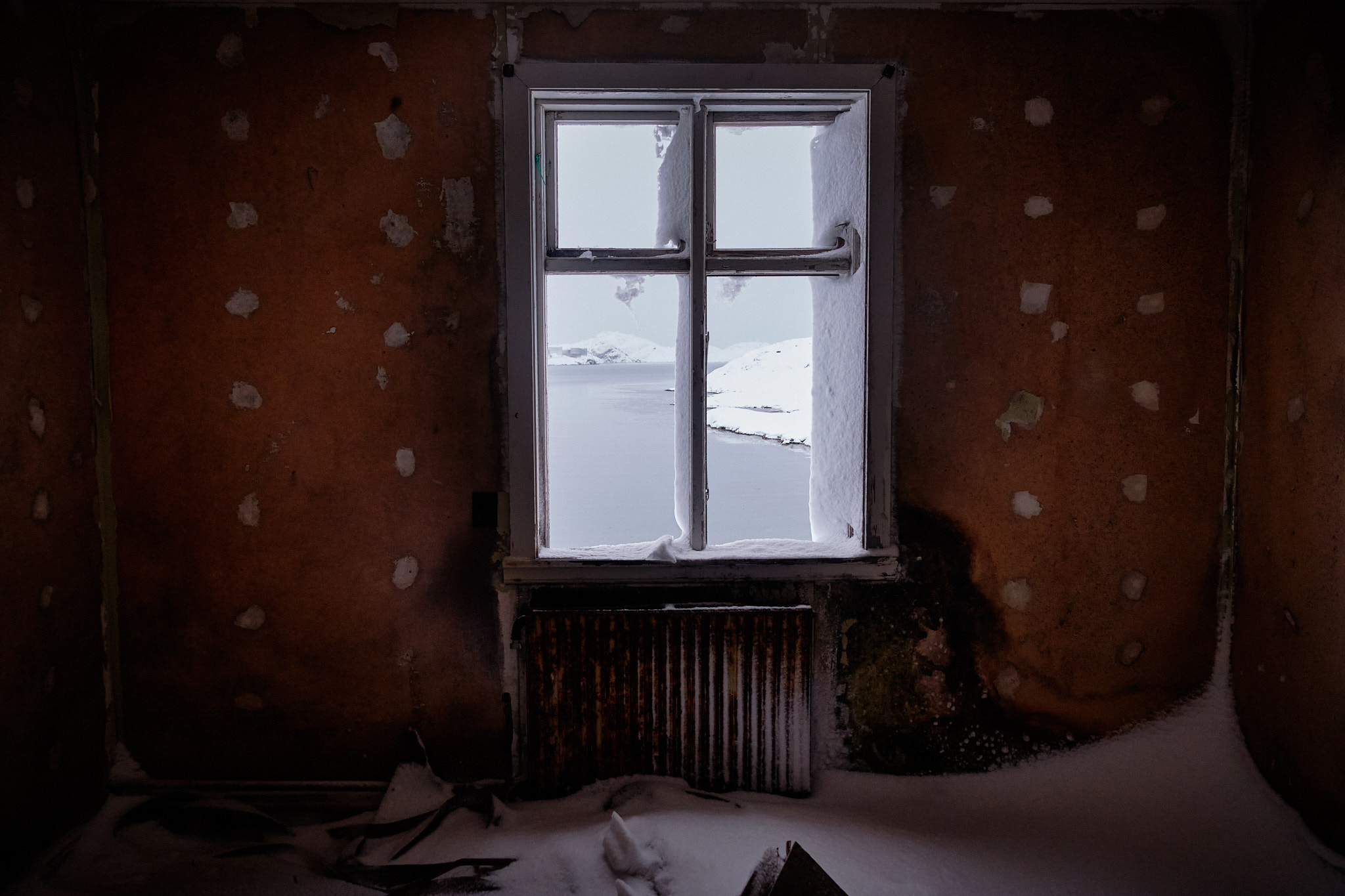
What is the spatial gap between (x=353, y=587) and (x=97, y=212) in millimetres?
1204

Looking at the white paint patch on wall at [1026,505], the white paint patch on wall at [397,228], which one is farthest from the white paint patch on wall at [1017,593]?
the white paint patch on wall at [397,228]

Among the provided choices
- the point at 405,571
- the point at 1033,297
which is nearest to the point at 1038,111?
the point at 1033,297

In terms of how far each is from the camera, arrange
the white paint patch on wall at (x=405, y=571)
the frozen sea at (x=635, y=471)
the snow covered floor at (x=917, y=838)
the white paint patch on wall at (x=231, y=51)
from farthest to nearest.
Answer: the frozen sea at (x=635, y=471) → the white paint patch on wall at (x=405, y=571) → the white paint patch on wall at (x=231, y=51) → the snow covered floor at (x=917, y=838)

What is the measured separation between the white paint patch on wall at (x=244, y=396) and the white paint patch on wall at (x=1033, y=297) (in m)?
2.10

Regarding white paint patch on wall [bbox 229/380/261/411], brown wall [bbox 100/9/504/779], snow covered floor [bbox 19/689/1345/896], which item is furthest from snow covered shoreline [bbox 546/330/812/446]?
snow covered floor [bbox 19/689/1345/896]

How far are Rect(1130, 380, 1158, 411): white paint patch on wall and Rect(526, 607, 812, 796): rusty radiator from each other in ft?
3.54

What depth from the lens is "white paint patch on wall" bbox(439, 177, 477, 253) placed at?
1.76 m

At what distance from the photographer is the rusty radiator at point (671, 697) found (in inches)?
69.1

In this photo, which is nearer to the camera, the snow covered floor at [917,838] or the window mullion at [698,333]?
the snow covered floor at [917,838]

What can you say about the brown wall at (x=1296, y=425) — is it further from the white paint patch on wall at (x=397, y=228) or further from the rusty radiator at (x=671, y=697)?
the white paint patch on wall at (x=397, y=228)

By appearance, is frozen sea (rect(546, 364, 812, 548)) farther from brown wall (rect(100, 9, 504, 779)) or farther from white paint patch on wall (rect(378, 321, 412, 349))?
white paint patch on wall (rect(378, 321, 412, 349))

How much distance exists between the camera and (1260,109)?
172 centimetres

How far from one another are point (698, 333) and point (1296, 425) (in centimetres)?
151

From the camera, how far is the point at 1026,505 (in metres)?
1.84
